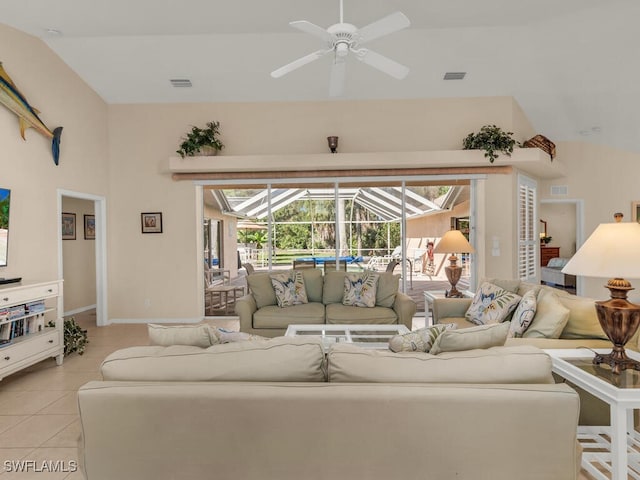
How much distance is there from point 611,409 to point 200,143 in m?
5.35

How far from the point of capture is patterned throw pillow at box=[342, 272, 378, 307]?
4.36 m

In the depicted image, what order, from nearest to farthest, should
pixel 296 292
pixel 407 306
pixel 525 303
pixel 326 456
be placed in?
pixel 326 456
pixel 525 303
pixel 407 306
pixel 296 292

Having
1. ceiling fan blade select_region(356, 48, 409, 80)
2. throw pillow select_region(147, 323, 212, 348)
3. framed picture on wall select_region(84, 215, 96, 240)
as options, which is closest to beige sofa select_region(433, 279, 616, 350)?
throw pillow select_region(147, 323, 212, 348)

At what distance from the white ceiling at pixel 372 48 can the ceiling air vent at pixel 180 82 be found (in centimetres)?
8

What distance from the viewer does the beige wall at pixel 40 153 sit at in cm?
404

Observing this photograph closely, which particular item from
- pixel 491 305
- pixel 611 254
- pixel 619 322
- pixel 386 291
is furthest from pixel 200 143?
pixel 619 322

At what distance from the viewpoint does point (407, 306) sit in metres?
4.15

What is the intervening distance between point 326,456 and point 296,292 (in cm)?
306

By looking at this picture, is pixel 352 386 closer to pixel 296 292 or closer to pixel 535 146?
pixel 296 292

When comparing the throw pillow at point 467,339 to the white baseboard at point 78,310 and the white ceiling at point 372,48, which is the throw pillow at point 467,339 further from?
the white baseboard at point 78,310

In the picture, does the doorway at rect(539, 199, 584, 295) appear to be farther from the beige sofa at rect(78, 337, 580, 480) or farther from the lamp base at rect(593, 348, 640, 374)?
the beige sofa at rect(78, 337, 580, 480)

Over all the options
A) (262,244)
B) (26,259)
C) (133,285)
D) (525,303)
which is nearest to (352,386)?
(525,303)

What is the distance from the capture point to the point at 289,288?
4.44 metres

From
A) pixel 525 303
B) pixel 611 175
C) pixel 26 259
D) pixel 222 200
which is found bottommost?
pixel 525 303
